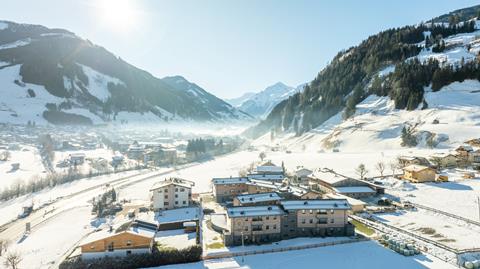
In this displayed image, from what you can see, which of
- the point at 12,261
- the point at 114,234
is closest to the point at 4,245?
the point at 12,261

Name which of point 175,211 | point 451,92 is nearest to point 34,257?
point 175,211

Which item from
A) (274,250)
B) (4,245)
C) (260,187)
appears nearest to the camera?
(274,250)

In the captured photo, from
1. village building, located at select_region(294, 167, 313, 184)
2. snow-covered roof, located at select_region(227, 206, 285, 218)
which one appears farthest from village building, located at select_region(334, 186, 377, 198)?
snow-covered roof, located at select_region(227, 206, 285, 218)

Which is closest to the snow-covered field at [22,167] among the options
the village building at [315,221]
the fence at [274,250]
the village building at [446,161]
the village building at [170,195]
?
the village building at [170,195]

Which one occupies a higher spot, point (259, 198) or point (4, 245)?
point (259, 198)

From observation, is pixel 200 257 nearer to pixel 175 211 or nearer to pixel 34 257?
pixel 175 211

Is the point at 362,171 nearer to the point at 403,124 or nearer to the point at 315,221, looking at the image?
the point at 315,221
